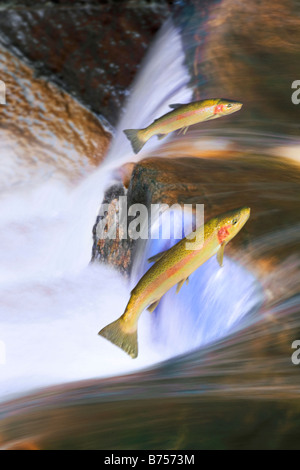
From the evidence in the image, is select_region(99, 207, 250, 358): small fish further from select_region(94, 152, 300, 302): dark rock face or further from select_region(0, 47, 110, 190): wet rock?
select_region(0, 47, 110, 190): wet rock

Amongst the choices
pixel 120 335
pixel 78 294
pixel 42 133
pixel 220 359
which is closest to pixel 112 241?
pixel 78 294

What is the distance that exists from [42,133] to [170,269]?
116 inches

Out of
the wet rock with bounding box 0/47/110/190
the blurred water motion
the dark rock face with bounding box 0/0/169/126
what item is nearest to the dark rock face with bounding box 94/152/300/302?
the blurred water motion

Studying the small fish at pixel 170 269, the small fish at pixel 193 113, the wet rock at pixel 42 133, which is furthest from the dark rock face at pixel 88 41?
the small fish at pixel 170 269

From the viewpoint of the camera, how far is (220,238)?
6.25 feet

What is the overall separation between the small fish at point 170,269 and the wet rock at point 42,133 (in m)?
2.60

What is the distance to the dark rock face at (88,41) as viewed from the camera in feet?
16.1

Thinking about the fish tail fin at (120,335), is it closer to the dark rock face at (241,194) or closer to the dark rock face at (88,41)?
the dark rock face at (241,194)

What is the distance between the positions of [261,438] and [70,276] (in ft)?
6.05

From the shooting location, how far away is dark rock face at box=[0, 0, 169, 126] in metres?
4.92

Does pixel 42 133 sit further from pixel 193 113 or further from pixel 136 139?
pixel 193 113

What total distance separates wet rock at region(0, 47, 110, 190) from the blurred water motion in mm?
1315

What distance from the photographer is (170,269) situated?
184cm

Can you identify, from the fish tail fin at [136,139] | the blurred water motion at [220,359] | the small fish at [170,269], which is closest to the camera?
the blurred water motion at [220,359]
